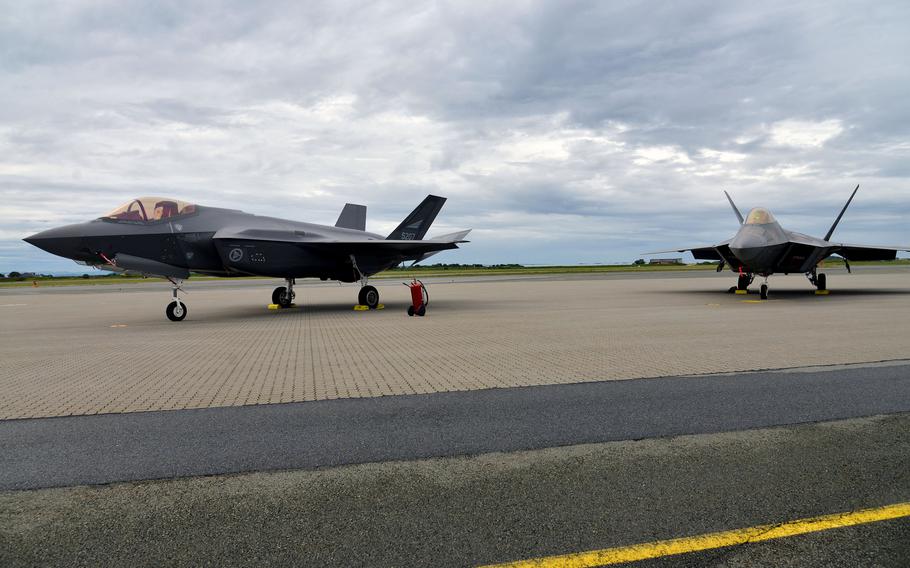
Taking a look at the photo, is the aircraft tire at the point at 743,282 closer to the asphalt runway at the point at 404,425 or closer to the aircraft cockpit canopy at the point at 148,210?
the asphalt runway at the point at 404,425

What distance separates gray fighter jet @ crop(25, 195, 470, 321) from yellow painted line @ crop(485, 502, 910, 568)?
1477 centimetres

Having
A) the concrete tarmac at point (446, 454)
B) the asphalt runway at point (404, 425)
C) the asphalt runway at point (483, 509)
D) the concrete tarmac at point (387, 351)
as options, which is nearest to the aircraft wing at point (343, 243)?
the concrete tarmac at point (387, 351)

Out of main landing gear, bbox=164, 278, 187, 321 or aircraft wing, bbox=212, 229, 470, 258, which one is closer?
main landing gear, bbox=164, 278, 187, 321

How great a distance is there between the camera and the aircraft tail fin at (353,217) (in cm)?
2403

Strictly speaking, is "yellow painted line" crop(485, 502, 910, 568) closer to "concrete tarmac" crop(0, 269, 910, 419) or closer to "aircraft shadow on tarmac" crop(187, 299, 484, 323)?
"concrete tarmac" crop(0, 269, 910, 419)

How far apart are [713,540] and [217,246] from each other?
15472 millimetres

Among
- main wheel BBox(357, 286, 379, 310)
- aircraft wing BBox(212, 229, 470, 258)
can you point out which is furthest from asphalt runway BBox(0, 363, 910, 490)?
main wheel BBox(357, 286, 379, 310)

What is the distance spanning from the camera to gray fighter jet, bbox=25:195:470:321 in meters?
14.3

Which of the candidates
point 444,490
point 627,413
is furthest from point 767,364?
point 444,490

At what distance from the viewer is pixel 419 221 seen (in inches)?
889

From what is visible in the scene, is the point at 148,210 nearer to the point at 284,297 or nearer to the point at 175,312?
the point at 175,312

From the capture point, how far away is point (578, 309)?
17.7 m

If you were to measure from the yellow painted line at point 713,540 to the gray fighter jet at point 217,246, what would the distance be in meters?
14.8

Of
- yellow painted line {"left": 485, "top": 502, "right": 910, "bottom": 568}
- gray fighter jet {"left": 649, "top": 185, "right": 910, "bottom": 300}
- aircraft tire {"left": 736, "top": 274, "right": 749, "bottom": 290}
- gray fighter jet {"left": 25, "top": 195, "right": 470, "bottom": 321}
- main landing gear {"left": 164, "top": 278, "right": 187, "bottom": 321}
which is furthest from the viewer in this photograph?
aircraft tire {"left": 736, "top": 274, "right": 749, "bottom": 290}
